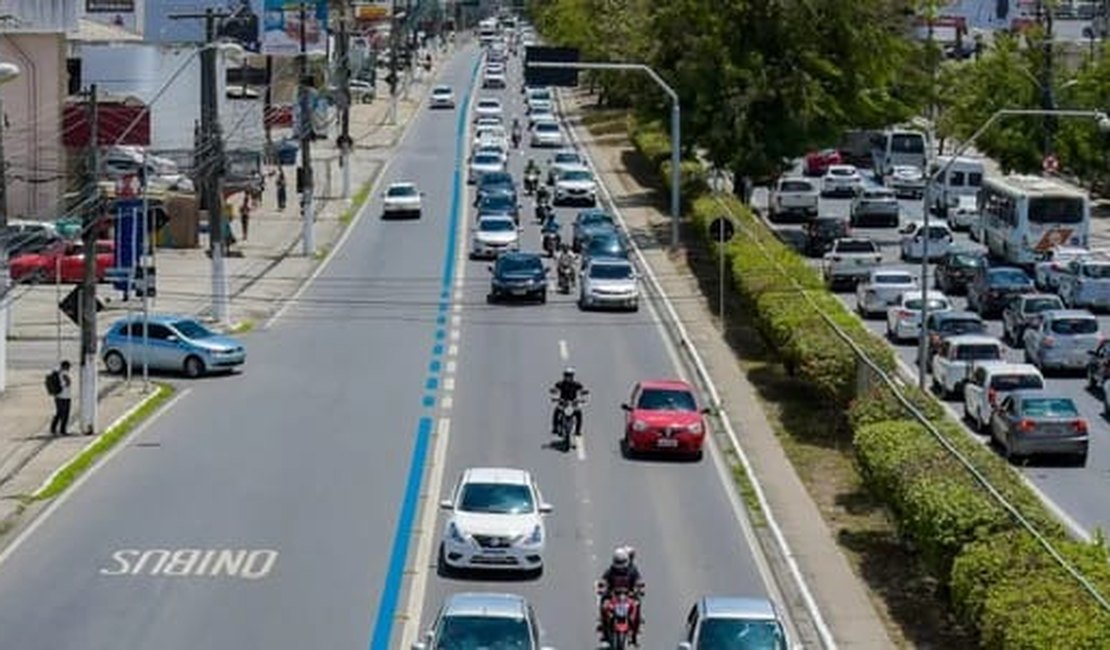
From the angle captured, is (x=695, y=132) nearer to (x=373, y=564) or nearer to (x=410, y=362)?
(x=410, y=362)

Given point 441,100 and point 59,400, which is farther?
point 441,100

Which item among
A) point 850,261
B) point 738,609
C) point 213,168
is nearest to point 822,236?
point 850,261

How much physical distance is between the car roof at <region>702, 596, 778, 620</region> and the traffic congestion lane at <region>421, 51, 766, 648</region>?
2.78 m

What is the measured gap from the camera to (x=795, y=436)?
42500 millimetres

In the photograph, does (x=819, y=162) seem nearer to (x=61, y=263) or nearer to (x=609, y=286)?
(x=609, y=286)

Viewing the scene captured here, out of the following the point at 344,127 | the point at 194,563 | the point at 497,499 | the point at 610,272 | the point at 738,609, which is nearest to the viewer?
the point at 738,609

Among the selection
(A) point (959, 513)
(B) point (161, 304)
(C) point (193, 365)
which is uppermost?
(A) point (959, 513)

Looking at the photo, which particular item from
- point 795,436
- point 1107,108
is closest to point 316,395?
point 795,436

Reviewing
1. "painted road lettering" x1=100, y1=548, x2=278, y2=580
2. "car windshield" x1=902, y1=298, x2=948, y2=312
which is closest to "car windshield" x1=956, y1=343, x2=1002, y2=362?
"car windshield" x1=902, y1=298, x2=948, y2=312

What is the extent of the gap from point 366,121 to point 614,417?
315ft

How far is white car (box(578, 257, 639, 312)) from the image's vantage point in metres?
60.6

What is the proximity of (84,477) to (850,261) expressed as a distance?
108 ft

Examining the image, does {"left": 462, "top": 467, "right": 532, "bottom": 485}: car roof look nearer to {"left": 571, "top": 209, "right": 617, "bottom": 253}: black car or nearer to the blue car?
the blue car

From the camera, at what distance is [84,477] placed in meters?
39.0
